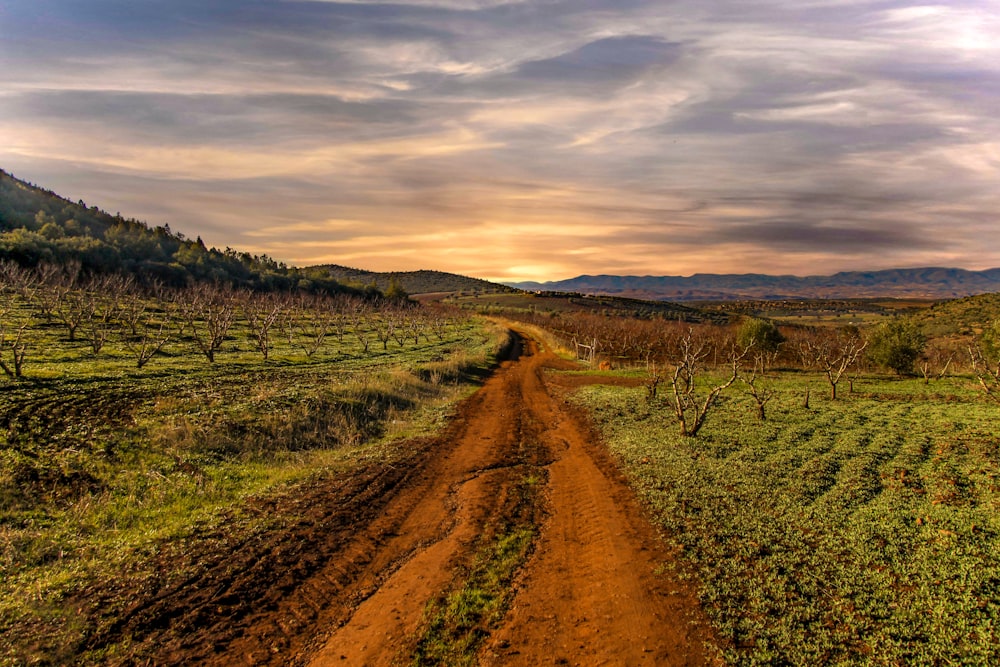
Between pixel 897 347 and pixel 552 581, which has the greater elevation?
pixel 897 347

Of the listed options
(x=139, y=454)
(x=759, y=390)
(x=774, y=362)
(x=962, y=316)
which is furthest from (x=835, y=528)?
(x=962, y=316)

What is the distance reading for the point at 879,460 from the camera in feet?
39.5

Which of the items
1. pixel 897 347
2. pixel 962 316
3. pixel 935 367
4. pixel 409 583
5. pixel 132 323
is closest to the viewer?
pixel 409 583

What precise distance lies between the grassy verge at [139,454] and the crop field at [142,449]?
0.03 meters

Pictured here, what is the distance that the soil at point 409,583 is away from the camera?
580cm

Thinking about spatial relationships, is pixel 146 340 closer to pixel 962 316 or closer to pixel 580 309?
pixel 962 316

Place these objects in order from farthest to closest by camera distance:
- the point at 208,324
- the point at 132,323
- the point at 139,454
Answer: the point at 208,324, the point at 132,323, the point at 139,454

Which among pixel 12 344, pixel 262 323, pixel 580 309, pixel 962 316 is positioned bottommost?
A: pixel 12 344

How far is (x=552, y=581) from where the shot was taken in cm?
730

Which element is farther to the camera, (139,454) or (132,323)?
(132,323)

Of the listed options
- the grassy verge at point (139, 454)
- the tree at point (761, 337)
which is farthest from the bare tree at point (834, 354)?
the grassy verge at point (139, 454)

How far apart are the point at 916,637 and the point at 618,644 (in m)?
3.53

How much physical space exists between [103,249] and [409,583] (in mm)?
81951

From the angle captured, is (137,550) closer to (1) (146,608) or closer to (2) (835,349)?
(1) (146,608)
